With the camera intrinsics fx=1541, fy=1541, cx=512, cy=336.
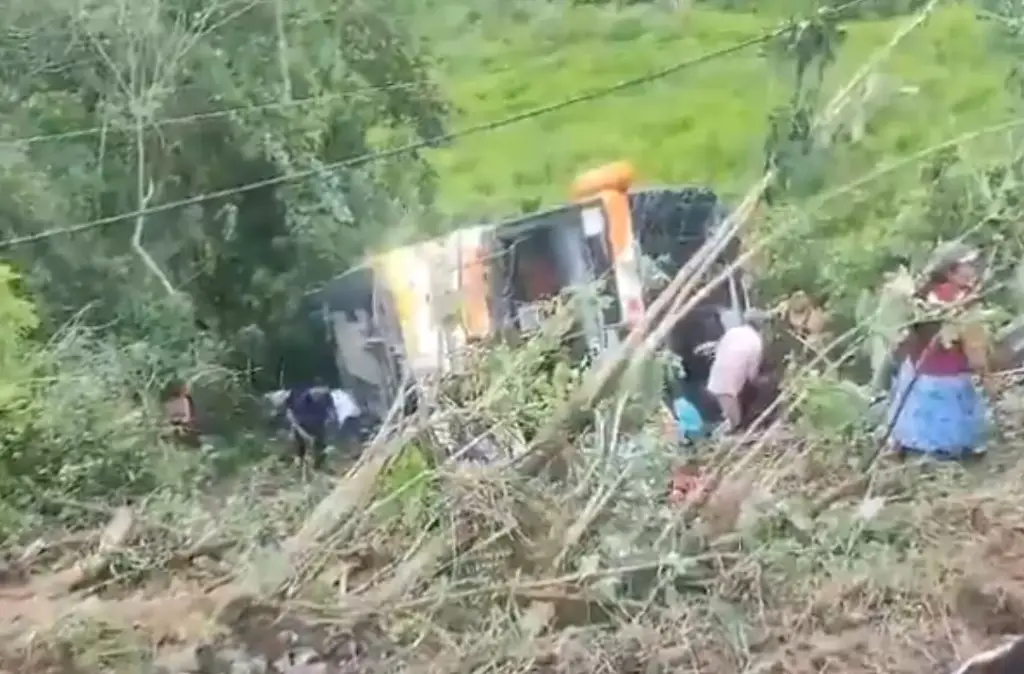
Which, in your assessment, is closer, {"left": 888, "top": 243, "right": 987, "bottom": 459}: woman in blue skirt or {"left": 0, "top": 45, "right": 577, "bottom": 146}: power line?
{"left": 0, "top": 45, "right": 577, "bottom": 146}: power line

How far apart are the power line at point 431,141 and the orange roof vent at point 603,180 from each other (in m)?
0.06

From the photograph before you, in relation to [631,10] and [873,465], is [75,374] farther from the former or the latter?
[873,465]

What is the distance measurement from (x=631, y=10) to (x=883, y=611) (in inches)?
21.6

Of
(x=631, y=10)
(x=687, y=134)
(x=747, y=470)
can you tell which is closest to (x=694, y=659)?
(x=747, y=470)

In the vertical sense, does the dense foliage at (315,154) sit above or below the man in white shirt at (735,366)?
above

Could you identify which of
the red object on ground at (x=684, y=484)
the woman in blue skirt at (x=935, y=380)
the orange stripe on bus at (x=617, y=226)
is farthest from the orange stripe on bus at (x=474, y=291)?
the woman in blue skirt at (x=935, y=380)

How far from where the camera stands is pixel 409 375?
4.04 feet

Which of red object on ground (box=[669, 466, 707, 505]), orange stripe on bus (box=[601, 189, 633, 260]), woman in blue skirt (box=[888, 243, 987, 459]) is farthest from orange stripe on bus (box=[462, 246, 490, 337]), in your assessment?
woman in blue skirt (box=[888, 243, 987, 459])

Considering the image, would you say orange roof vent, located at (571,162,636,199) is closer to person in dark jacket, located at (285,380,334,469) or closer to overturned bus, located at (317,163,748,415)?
overturned bus, located at (317,163,748,415)

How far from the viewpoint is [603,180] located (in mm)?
1248

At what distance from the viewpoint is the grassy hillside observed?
1236 millimetres

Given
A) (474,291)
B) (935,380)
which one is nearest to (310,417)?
(474,291)

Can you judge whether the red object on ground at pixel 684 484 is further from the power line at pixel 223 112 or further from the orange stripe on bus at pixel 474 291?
the power line at pixel 223 112

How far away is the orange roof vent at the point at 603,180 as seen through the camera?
125 cm
